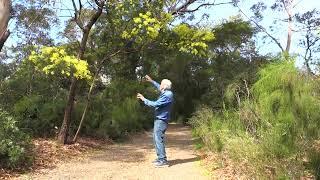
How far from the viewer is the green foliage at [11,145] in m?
8.98

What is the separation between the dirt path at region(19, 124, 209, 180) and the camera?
909cm

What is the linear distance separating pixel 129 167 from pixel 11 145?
240cm

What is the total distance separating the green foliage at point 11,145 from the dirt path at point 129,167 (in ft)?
1.53

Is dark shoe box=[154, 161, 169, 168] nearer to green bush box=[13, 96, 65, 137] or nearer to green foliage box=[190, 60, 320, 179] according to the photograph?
green foliage box=[190, 60, 320, 179]

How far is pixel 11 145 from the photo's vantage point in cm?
912

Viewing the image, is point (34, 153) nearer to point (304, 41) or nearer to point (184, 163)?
point (184, 163)

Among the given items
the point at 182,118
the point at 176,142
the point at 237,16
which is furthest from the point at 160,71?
the point at 176,142

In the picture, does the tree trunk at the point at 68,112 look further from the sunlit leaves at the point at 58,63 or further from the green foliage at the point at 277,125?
the green foliage at the point at 277,125

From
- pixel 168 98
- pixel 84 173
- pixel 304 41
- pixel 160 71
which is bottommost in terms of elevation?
pixel 84 173

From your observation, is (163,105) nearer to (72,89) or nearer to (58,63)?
(58,63)

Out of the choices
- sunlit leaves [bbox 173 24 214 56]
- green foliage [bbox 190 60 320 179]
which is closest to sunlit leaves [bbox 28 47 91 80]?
sunlit leaves [bbox 173 24 214 56]

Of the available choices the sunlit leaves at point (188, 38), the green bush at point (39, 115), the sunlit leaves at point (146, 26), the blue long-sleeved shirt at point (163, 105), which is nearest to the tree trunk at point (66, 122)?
the green bush at point (39, 115)

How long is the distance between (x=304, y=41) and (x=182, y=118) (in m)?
13.5

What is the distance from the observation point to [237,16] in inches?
1511
